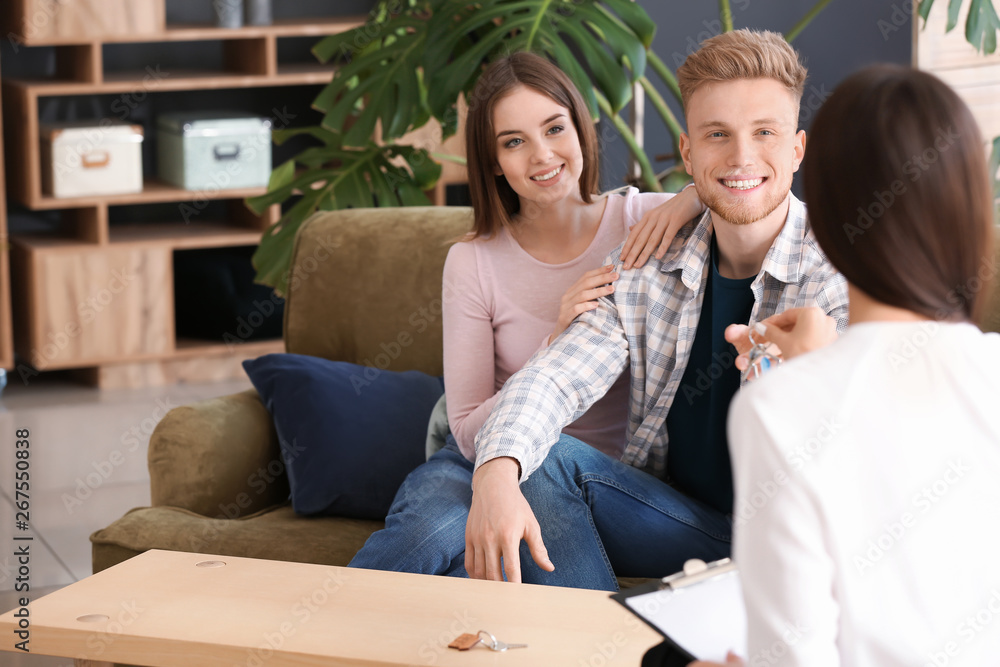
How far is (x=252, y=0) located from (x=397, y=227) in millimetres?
2277

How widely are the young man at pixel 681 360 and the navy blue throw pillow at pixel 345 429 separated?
48 centimetres

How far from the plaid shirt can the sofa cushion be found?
0.49m

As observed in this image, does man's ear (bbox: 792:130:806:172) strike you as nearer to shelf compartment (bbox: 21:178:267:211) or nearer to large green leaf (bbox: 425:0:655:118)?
large green leaf (bbox: 425:0:655:118)

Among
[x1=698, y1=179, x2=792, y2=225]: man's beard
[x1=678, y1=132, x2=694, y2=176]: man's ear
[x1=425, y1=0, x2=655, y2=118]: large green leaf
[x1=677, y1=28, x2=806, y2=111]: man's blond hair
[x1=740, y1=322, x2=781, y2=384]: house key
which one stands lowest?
[x1=740, y1=322, x2=781, y2=384]: house key

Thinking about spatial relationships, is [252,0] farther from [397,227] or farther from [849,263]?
[849,263]

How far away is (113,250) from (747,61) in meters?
3.10

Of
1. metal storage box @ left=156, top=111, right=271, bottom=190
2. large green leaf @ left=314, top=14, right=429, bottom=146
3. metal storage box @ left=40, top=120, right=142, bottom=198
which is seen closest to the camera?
large green leaf @ left=314, top=14, right=429, bottom=146

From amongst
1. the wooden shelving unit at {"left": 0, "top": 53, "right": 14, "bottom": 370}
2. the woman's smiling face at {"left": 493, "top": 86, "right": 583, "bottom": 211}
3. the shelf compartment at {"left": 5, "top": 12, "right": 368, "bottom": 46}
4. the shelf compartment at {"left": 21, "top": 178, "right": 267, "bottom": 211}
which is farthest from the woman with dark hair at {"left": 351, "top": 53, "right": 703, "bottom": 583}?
the wooden shelving unit at {"left": 0, "top": 53, "right": 14, "bottom": 370}

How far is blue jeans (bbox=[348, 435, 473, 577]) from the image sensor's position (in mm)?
1564

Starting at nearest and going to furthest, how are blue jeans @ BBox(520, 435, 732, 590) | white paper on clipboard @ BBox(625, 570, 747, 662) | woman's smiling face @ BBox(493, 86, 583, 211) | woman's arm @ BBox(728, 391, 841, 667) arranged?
woman's arm @ BBox(728, 391, 841, 667), white paper on clipboard @ BBox(625, 570, 747, 662), blue jeans @ BBox(520, 435, 732, 590), woman's smiling face @ BBox(493, 86, 583, 211)

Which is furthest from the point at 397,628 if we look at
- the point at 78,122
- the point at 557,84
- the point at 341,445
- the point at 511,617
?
the point at 78,122

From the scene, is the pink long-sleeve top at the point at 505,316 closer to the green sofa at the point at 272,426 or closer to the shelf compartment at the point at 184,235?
the green sofa at the point at 272,426

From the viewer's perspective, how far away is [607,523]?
1592 mm

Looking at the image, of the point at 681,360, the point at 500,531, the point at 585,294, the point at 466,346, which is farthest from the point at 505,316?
the point at 500,531
